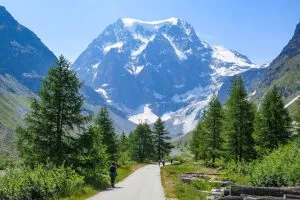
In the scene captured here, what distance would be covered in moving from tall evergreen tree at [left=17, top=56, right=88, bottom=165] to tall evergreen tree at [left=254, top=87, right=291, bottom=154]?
27693mm

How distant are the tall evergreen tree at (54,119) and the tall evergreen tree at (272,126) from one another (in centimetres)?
2769

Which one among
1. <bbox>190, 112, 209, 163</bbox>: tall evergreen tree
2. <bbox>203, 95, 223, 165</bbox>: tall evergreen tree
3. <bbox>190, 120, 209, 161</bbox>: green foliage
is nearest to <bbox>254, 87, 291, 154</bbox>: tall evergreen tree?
<bbox>203, 95, 223, 165</bbox>: tall evergreen tree

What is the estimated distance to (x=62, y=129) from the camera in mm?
41188

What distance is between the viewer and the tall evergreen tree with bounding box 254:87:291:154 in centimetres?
6069

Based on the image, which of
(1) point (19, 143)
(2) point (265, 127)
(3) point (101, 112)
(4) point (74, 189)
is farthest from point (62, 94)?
(3) point (101, 112)

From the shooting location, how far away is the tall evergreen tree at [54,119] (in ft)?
A: 128

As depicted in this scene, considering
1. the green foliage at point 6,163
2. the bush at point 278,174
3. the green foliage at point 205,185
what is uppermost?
the green foliage at point 6,163

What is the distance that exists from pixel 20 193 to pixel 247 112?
45505mm

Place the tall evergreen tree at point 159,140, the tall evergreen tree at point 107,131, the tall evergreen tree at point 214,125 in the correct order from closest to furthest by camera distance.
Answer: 1. the tall evergreen tree at point 107,131
2. the tall evergreen tree at point 214,125
3. the tall evergreen tree at point 159,140

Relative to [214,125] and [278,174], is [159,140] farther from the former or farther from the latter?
[278,174]

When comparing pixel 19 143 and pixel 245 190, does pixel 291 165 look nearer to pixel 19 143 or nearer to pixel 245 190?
pixel 245 190

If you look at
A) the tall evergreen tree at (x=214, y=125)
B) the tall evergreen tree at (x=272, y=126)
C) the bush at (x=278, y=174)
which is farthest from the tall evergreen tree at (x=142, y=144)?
the bush at (x=278, y=174)

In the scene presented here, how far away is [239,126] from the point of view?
2499 inches

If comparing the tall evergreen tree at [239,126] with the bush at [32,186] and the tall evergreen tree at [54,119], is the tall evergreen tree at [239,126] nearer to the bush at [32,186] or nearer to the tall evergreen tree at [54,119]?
the tall evergreen tree at [54,119]
